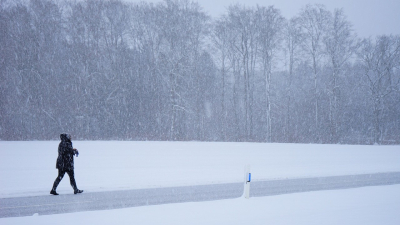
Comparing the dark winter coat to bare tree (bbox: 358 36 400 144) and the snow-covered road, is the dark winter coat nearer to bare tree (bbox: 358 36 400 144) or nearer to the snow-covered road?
the snow-covered road

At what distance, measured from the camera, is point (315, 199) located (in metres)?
9.79

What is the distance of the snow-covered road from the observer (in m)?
9.03

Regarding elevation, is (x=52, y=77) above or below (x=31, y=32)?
below

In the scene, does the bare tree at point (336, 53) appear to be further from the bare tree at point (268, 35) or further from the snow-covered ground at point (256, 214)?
the snow-covered ground at point (256, 214)

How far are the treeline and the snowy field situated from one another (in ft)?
33.8

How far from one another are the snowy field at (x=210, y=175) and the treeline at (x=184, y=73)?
1030 cm

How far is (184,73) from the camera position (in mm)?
37250

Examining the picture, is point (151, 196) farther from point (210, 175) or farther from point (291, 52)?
point (291, 52)

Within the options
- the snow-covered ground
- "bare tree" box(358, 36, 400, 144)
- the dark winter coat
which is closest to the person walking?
the dark winter coat

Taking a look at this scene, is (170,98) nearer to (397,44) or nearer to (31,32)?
(31,32)

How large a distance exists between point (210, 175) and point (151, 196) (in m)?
5.77

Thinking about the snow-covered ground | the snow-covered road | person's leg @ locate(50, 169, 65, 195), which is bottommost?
the snow-covered road

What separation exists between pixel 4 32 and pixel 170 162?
2470 centimetres

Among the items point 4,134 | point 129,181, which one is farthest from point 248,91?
point 129,181
